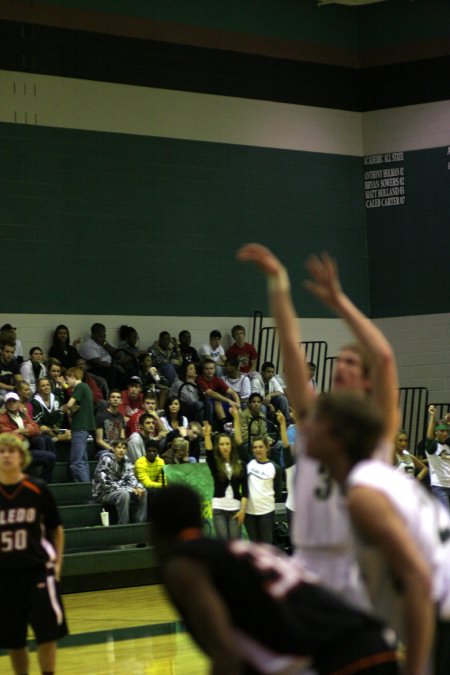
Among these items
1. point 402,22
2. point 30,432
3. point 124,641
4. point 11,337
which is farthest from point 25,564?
point 402,22

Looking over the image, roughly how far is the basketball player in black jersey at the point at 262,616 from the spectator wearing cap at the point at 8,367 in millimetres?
11539

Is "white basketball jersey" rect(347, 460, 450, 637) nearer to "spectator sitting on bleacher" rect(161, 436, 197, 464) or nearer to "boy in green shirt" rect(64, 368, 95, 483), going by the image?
"spectator sitting on bleacher" rect(161, 436, 197, 464)

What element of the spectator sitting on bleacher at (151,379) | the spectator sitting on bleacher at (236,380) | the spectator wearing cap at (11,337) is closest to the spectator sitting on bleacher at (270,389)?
the spectator sitting on bleacher at (236,380)

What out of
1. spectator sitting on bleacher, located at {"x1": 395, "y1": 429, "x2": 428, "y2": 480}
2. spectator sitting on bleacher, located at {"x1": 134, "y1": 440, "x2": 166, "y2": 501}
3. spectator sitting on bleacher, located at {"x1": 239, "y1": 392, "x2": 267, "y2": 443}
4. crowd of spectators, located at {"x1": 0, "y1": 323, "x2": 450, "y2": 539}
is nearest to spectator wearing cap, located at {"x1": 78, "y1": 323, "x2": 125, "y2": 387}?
crowd of spectators, located at {"x1": 0, "y1": 323, "x2": 450, "y2": 539}

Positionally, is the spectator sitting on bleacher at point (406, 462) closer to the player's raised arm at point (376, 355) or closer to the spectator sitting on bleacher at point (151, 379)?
the spectator sitting on bleacher at point (151, 379)

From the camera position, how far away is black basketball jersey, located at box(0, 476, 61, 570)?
5918mm

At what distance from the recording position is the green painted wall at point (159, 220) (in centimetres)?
1684

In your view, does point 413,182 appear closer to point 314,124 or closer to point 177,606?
point 314,124

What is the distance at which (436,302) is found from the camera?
63.6 ft

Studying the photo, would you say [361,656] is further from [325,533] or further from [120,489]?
[120,489]

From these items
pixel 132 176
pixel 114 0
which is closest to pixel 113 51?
pixel 114 0

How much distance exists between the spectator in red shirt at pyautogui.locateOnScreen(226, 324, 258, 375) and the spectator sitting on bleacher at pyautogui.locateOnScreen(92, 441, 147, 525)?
5.00 meters

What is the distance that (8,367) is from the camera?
47.8 ft

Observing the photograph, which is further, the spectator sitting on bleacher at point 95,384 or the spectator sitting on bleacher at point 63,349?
the spectator sitting on bleacher at point 63,349
